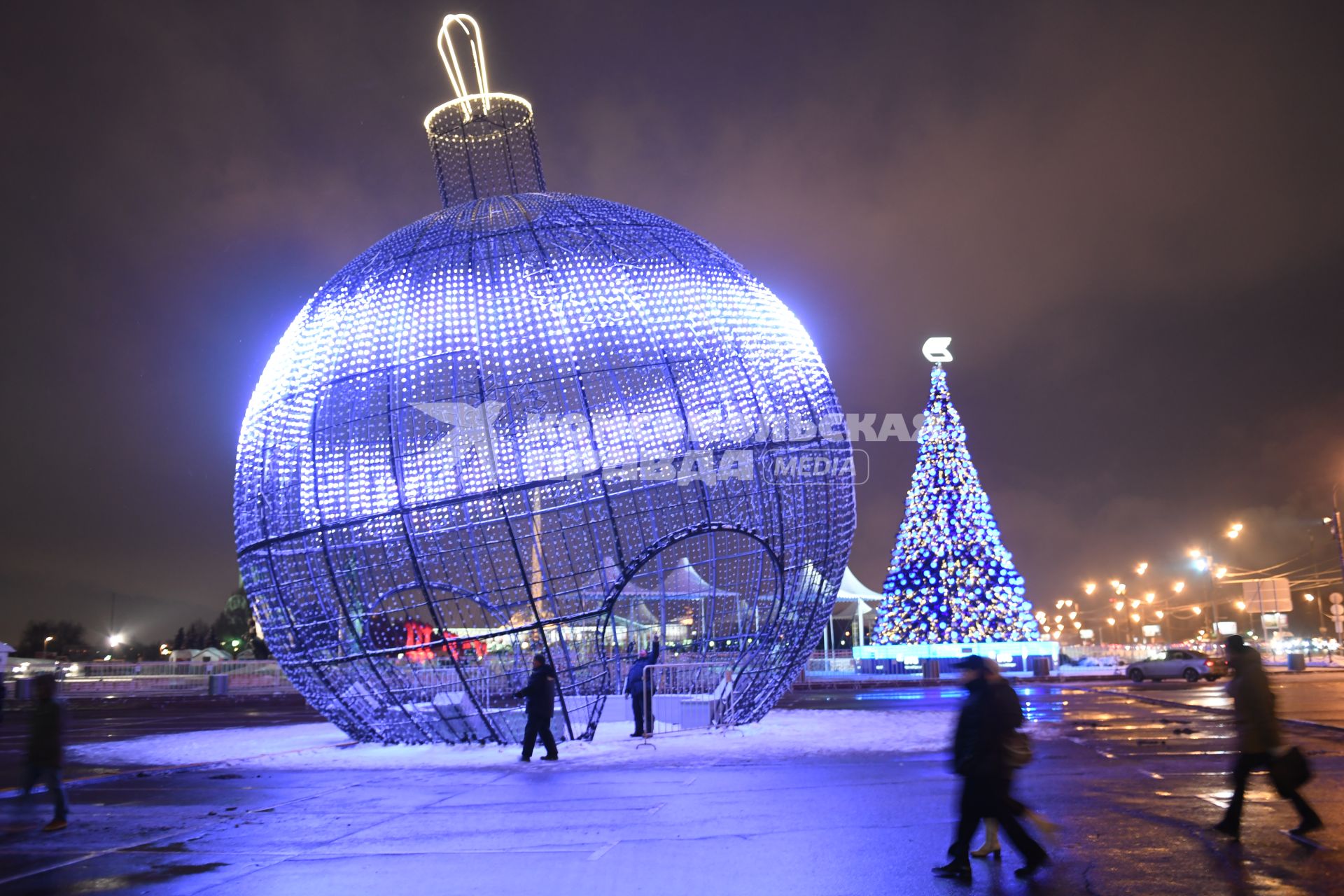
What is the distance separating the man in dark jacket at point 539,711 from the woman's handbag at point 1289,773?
7.15m

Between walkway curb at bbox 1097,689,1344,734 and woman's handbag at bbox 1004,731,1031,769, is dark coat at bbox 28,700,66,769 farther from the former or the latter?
walkway curb at bbox 1097,689,1344,734

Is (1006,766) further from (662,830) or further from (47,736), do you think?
(47,736)

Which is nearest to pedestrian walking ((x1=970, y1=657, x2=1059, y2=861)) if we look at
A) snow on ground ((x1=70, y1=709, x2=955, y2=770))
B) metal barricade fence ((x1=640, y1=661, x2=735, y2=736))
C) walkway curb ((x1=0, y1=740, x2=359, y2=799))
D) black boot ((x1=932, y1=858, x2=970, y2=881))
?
black boot ((x1=932, y1=858, x2=970, y2=881))

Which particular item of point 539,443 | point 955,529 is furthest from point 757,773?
point 955,529

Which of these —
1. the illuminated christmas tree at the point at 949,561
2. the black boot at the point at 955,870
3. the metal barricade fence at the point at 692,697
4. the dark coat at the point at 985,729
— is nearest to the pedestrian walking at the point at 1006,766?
the dark coat at the point at 985,729

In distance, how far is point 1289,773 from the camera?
6.73 m

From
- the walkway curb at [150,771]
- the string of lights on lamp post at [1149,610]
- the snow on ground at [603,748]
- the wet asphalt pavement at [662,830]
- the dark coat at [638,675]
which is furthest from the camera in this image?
the string of lights on lamp post at [1149,610]

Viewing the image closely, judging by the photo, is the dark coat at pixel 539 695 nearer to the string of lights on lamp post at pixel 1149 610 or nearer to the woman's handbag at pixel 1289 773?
the woman's handbag at pixel 1289 773

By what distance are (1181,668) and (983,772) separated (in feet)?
94.5

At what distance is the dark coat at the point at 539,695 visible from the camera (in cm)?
1182

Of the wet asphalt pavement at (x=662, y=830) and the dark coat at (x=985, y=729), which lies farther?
the dark coat at (x=985, y=729)

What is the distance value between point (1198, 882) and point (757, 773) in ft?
16.3

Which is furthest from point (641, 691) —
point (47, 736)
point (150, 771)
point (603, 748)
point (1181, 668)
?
point (1181, 668)

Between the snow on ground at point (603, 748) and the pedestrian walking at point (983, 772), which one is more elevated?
the pedestrian walking at point (983, 772)
